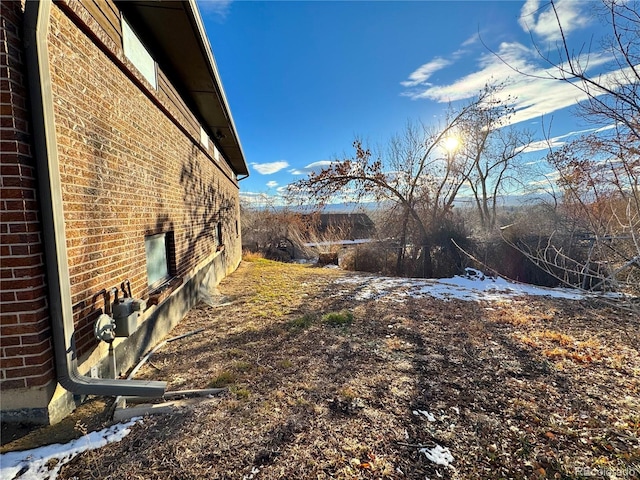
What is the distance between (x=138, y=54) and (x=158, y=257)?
2724mm

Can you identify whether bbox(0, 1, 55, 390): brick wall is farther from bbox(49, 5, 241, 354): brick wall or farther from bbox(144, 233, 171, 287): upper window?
bbox(144, 233, 171, 287): upper window

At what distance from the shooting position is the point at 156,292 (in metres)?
3.87

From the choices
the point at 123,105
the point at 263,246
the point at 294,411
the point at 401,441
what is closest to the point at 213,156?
the point at 123,105

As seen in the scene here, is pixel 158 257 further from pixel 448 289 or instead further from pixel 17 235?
pixel 448 289

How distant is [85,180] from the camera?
243 cm

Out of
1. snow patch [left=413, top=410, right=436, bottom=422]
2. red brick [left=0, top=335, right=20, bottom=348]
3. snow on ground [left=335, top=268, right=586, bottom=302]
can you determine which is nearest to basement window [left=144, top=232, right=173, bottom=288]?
red brick [left=0, top=335, right=20, bottom=348]

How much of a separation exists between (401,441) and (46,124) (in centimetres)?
340

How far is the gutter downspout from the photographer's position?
1.91m

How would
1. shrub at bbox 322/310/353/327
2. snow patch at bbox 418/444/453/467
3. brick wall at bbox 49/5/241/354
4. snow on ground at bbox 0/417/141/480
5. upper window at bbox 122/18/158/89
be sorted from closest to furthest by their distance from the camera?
snow on ground at bbox 0/417/141/480 < snow patch at bbox 418/444/453/467 < brick wall at bbox 49/5/241/354 < upper window at bbox 122/18/158/89 < shrub at bbox 322/310/353/327

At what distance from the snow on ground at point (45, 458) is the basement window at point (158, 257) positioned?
2.21 metres

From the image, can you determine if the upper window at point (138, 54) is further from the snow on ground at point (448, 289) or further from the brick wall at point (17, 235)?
the snow on ground at point (448, 289)

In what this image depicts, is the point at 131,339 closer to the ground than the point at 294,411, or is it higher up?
higher up

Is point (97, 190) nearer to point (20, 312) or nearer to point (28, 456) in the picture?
point (20, 312)

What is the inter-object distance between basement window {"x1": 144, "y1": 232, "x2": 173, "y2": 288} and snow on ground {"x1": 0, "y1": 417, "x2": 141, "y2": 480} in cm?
221
